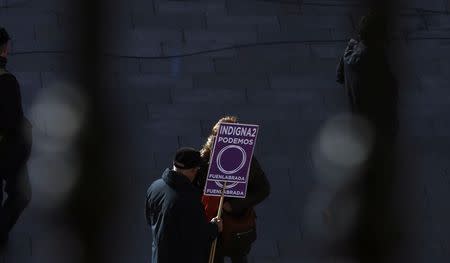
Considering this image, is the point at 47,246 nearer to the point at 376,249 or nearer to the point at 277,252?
the point at 277,252

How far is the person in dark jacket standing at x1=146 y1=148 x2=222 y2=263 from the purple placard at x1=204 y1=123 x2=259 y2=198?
22 centimetres

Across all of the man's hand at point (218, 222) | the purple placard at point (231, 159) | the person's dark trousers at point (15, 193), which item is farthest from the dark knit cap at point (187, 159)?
the person's dark trousers at point (15, 193)

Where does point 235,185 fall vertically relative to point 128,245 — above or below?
above

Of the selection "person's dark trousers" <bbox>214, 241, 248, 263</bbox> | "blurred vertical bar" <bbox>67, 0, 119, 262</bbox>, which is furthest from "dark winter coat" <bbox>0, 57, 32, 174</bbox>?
"blurred vertical bar" <bbox>67, 0, 119, 262</bbox>

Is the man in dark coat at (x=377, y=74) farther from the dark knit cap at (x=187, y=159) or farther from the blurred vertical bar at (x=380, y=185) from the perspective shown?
the dark knit cap at (x=187, y=159)

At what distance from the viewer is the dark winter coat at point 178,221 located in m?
4.86

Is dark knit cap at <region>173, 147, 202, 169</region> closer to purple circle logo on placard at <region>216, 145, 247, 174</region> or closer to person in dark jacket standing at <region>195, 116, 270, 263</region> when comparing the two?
purple circle logo on placard at <region>216, 145, 247, 174</region>

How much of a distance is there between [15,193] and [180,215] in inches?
74.2

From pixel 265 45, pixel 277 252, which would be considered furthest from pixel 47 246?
pixel 265 45

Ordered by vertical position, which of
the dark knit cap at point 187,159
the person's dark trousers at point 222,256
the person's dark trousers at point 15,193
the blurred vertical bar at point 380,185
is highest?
the blurred vertical bar at point 380,185

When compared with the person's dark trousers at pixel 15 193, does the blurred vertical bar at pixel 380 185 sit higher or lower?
higher

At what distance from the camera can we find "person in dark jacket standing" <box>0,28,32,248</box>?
6156 millimetres

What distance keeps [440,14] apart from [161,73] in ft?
9.02

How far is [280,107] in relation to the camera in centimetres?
874
